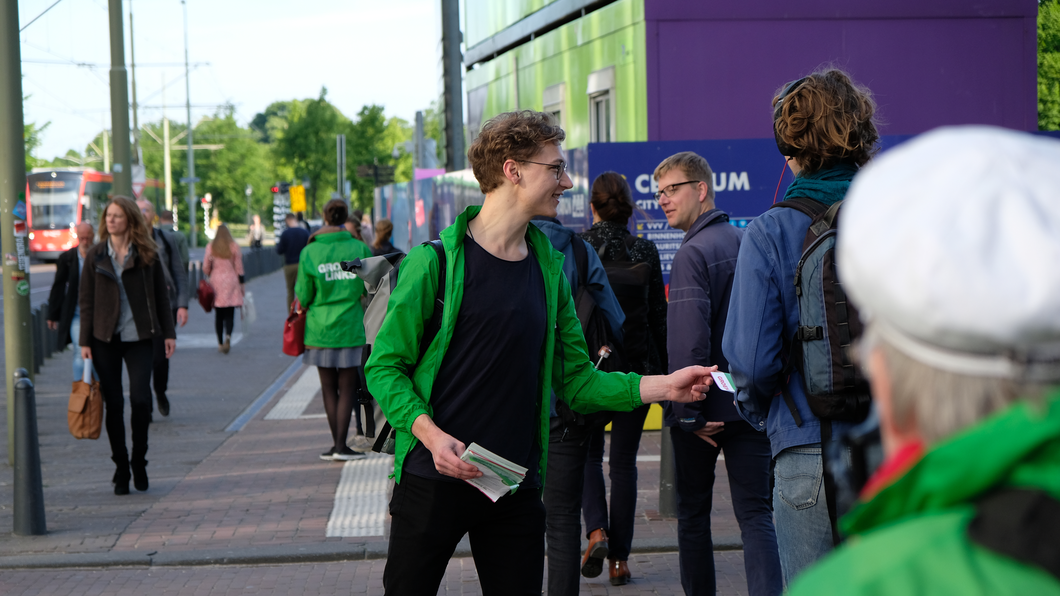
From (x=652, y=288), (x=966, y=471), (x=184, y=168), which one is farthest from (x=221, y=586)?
(x=184, y=168)

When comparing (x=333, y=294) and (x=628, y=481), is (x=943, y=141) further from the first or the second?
(x=333, y=294)

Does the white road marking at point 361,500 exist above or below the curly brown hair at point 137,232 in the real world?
below

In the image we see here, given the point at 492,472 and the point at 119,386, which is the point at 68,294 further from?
the point at 492,472

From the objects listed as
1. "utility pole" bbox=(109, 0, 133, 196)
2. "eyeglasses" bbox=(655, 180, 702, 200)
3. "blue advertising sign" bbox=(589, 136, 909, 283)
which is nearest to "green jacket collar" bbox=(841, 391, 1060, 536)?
"eyeglasses" bbox=(655, 180, 702, 200)

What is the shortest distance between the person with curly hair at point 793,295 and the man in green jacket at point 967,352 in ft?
6.36

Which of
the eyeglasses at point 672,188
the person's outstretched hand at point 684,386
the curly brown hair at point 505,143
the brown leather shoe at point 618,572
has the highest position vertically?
the curly brown hair at point 505,143

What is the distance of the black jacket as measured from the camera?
8461 millimetres

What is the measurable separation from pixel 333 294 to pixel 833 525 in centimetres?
610

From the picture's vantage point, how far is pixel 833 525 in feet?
9.20

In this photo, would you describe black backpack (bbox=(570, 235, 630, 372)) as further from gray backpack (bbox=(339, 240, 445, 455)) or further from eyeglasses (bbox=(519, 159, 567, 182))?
eyeglasses (bbox=(519, 159, 567, 182))

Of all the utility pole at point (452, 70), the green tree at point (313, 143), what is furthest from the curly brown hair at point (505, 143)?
the green tree at point (313, 143)

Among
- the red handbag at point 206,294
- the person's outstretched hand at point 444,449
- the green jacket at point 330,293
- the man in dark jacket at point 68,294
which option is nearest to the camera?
the person's outstretched hand at point 444,449

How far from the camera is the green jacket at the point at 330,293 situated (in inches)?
327

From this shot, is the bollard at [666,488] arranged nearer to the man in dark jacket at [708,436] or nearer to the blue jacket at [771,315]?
the man in dark jacket at [708,436]
